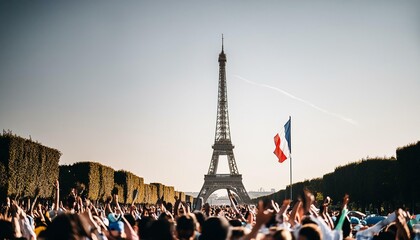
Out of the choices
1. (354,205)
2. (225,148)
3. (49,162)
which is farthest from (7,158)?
(225,148)

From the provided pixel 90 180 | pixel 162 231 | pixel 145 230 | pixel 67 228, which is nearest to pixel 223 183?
pixel 90 180

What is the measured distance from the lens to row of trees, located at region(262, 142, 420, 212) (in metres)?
42.3

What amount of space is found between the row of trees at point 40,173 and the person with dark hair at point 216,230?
702 inches

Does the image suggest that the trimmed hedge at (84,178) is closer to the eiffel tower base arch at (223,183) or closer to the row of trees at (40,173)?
the row of trees at (40,173)

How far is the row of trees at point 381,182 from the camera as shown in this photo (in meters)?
42.3

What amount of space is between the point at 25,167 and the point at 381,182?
32564mm

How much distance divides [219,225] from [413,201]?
40.4m

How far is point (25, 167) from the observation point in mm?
38125

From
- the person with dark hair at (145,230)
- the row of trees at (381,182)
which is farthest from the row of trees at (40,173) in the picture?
the row of trees at (381,182)

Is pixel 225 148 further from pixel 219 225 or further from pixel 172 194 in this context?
pixel 219 225

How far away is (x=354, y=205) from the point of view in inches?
2301

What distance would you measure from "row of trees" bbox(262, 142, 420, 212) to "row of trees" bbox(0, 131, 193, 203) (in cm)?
2054

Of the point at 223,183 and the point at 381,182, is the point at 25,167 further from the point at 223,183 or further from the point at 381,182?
the point at 223,183

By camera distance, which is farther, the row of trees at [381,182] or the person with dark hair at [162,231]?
the row of trees at [381,182]
